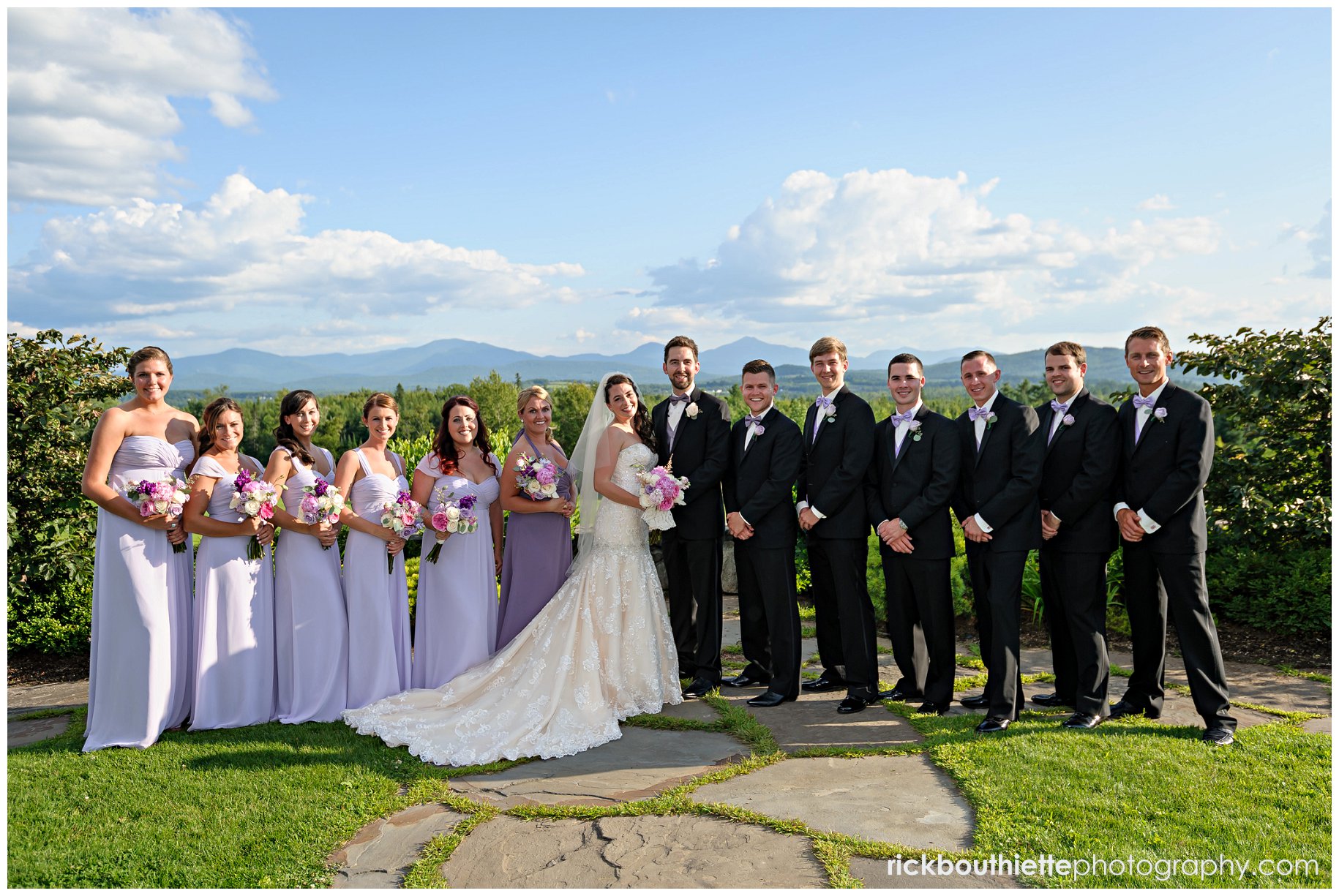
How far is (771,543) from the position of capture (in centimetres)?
679

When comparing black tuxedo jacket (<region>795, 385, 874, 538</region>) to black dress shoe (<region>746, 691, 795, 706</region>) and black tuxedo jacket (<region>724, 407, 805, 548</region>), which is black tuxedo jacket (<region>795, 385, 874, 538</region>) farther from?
black dress shoe (<region>746, 691, 795, 706</region>)

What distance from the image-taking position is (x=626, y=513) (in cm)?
690

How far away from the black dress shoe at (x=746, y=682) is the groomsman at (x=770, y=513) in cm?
29

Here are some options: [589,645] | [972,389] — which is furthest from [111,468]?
[972,389]

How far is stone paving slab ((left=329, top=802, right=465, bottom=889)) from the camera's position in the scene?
4.12 m

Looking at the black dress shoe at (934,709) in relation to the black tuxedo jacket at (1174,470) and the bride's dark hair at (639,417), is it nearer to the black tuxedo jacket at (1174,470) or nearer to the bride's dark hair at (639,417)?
the black tuxedo jacket at (1174,470)

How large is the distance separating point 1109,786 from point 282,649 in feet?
18.5

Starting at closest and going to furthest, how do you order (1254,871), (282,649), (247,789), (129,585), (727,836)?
(1254,871)
(727,836)
(247,789)
(129,585)
(282,649)

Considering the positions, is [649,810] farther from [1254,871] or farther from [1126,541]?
[1126,541]

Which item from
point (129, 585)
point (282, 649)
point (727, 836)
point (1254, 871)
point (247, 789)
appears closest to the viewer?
point (1254, 871)

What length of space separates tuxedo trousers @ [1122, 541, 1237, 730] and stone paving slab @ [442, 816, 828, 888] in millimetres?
3157

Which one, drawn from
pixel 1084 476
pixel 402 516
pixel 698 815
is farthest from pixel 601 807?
pixel 1084 476

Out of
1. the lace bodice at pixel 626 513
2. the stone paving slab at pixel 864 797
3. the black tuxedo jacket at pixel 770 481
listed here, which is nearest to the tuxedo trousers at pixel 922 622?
the black tuxedo jacket at pixel 770 481

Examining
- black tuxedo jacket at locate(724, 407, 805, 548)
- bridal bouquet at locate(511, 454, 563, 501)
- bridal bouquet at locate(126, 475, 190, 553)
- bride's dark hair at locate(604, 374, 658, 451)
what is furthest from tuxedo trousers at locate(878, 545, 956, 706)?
bridal bouquet at locate(126, 475, 190, 553)
